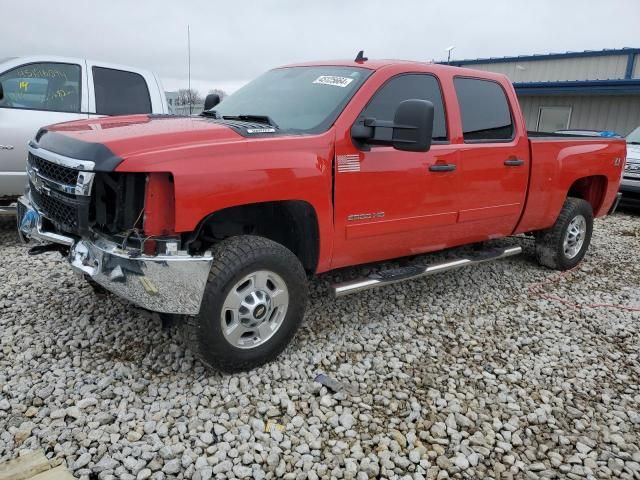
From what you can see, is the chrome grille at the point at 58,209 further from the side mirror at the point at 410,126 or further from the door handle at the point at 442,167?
the door handle at the point at 442,167

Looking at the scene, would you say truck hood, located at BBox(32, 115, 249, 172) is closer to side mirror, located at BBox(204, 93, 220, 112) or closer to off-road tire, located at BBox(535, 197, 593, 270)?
side mirror, located at BBox(204, 93, 220, 112)

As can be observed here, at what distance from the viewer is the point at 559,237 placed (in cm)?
564

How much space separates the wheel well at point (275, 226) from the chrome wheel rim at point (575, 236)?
3.53 m

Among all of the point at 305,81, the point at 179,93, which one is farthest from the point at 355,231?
the point at 179,93

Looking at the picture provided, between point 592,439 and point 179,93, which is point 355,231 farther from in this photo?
point 179,93

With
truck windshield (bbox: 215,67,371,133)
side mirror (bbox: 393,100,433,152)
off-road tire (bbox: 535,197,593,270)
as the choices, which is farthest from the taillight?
off-road tire (bbox: 535,197,593,270)

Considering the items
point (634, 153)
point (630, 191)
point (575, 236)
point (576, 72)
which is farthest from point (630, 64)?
point (575, 236)

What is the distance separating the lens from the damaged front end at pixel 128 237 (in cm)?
280

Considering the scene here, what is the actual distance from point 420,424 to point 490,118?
9.33 feet

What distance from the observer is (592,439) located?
2.92 metres

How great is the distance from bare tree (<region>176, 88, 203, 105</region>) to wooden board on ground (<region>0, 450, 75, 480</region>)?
15.1 feet

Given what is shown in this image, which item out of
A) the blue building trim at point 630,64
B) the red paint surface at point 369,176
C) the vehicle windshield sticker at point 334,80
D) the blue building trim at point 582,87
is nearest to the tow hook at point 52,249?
the red paint surface at point 369,176

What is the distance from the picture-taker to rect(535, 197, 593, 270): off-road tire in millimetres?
5633

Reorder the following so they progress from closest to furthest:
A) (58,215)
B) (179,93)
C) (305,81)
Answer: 1. (58,215)
2. (305,81)
3. (179,93)
